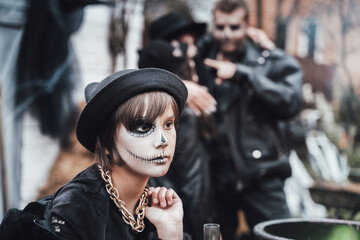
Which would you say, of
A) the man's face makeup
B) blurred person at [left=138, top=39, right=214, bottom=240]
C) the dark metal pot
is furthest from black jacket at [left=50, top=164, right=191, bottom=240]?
the man's face makeup

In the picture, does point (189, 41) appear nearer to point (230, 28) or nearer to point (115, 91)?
point (230, 28)

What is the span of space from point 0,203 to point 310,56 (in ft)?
11.3

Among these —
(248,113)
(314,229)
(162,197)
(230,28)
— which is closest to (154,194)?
(162,197)

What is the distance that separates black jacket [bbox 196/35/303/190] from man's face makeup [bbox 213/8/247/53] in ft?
0.34

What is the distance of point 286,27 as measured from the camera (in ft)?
20.5

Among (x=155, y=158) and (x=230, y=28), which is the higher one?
(x=230, y=28)

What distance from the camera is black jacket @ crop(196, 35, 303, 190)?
4.08m

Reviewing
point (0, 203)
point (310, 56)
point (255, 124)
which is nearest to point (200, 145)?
point (255, 124)

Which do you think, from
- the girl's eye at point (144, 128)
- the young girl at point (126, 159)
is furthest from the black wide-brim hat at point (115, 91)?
the girl's eye at point (144, 128)

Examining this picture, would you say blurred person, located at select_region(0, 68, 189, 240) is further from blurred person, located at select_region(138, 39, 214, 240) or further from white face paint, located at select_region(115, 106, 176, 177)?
blurred person, located at select_region(138, 39, 214, 240)

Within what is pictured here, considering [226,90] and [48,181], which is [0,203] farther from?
[226,90]

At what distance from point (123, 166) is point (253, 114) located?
2.19 metres

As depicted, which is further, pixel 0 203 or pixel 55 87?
pixel 55 87

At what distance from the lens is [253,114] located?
4227 mm
